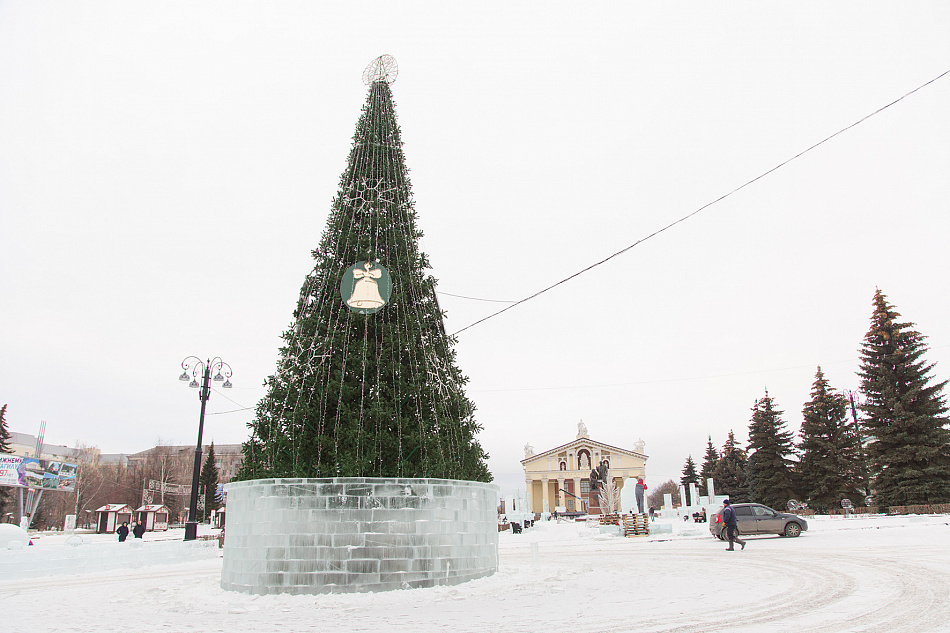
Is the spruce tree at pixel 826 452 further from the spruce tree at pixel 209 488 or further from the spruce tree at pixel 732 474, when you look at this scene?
the spruce tree at pixel 209 488

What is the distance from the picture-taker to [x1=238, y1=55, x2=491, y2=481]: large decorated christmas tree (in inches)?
435

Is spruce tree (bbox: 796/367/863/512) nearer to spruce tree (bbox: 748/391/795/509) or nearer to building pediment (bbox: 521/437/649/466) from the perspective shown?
spruce tree (bbox: 748/391/795/509)

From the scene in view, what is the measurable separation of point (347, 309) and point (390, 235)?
195 cm

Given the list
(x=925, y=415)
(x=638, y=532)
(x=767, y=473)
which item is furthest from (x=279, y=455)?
(x=767, y=473)

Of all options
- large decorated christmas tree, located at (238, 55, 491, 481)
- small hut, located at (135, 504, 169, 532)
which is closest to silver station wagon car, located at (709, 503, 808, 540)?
large decorated christmas tree, located at (238, 55, 491, 481)

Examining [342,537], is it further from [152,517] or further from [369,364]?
[152,517]

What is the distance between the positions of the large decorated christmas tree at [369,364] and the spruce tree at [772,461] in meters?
43.4

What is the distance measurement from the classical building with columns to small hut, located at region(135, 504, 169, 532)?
51.4 metres

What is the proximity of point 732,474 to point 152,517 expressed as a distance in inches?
2179

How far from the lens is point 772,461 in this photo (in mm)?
48812

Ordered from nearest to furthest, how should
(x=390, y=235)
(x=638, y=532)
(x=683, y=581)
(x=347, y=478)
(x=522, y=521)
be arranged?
(x=347, y=478) → (x=683, y=581) → (x=390, y=235) → (x=638, y=532) → (x=522, y=521)

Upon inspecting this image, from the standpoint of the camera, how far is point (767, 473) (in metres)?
48.9

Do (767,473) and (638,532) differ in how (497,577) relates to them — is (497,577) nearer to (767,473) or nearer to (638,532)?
(638,532)

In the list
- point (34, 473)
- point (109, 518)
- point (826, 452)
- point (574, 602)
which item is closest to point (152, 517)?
point (109, 518)
